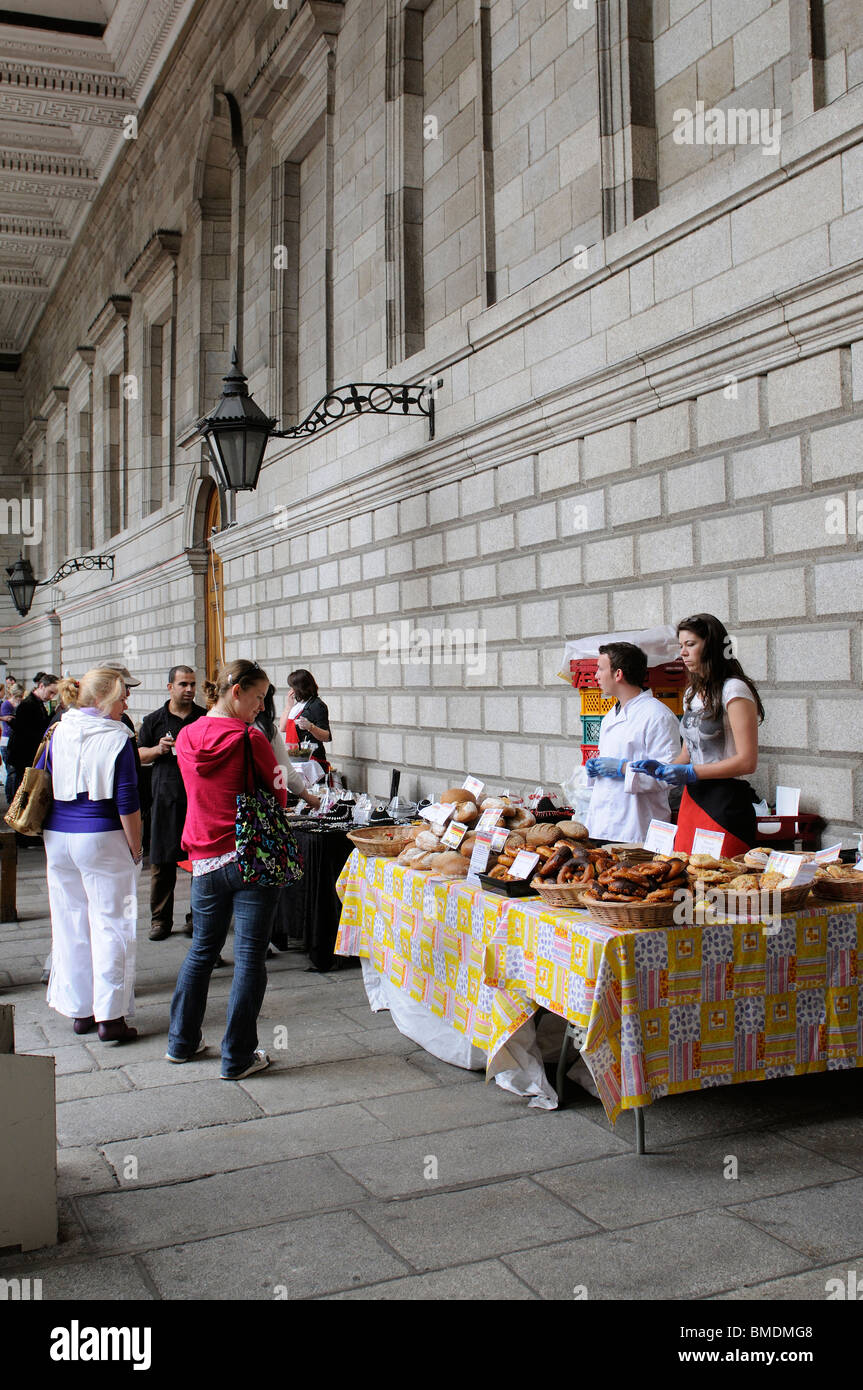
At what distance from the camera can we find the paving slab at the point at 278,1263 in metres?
3.09

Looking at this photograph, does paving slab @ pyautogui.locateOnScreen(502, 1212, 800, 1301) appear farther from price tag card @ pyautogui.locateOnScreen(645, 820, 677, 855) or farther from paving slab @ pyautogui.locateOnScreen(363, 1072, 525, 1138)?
price tag card @ pyautogui.locateOnScreen(645, 820, 677, 855)

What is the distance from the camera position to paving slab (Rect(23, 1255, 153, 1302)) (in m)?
3.09

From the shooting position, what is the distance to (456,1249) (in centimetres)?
328

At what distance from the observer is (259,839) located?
496 cm

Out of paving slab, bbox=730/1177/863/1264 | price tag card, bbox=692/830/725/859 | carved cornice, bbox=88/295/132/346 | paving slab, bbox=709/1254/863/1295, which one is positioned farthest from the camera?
carved cornice, bbox=88/295/132/346

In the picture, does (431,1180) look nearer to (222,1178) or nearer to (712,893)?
(222,1178)

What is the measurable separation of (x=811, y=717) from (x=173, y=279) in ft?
47.1

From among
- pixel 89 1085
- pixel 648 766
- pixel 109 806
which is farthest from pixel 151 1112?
pixel 648 766

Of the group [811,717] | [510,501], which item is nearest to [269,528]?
[510,501]

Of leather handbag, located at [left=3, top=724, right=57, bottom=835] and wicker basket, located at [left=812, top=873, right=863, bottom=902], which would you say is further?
leather handbag, located at [left=3, top=724, right=57, bottom=835]

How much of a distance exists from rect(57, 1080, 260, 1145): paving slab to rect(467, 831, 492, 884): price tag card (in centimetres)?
A: 128

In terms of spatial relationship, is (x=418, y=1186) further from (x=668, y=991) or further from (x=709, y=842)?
(x=709, y=842)

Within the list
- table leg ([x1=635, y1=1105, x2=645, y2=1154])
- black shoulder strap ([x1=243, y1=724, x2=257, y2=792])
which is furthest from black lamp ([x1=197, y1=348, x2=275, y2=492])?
table leg ([x1=635, y1=1105, x2=645, y2=1154])

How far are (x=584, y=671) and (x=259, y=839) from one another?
225cm
